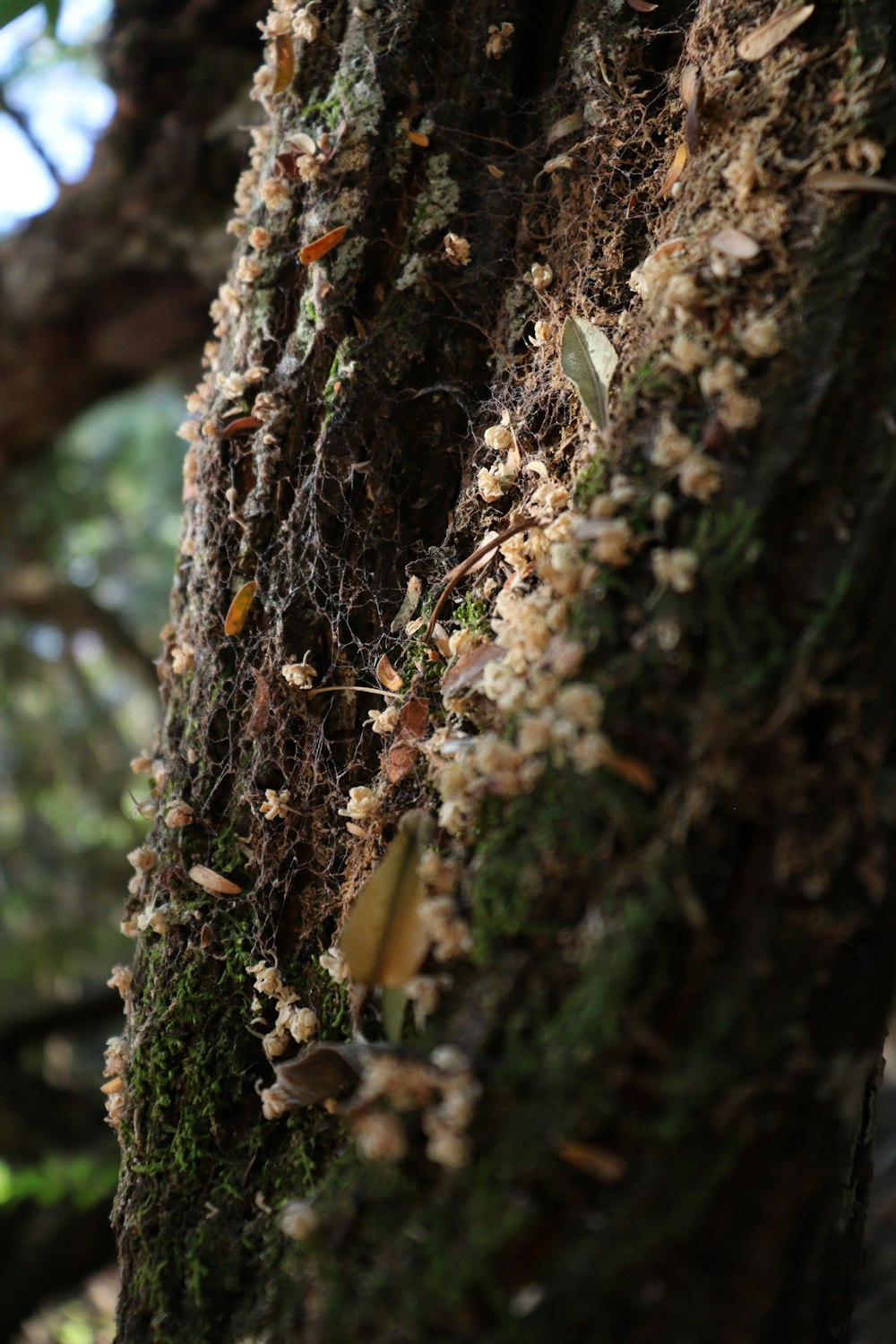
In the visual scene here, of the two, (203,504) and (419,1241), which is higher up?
(203,504)

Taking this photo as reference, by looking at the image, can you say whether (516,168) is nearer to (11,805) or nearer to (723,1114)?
(723,1114)

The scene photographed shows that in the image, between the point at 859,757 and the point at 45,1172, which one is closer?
the point at 859,757

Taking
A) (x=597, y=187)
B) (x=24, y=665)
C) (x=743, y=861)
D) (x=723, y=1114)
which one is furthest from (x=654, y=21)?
(x=24, y=665)

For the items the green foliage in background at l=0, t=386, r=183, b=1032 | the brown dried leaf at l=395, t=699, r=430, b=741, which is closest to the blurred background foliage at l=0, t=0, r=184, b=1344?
the green foliage in background at l=0, t=386, r=183, b=1032

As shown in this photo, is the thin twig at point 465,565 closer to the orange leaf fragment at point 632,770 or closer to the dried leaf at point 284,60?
the orange leaf fragment at point 632,770

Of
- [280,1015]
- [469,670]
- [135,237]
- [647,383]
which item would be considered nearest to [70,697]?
[135,237]

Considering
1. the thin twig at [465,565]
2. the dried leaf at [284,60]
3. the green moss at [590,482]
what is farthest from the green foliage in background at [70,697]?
the green moss at [590,482]
